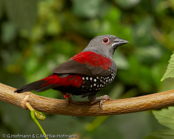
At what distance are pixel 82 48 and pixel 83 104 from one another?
3.75 feet

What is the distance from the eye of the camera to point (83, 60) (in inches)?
37.8

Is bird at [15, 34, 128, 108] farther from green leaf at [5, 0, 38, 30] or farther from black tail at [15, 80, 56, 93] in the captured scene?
green leaf at [5, 0, 38, 30]

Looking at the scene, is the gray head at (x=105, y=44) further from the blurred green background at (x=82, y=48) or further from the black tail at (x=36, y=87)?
the blurred green background at (x=82, y=48)

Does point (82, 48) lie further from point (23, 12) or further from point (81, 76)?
point (81, 76)

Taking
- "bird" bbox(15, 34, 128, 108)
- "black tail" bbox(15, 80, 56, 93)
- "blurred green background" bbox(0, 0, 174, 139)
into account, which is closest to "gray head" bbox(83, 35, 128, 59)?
"bird" bbox(15, 34, 128, 108)

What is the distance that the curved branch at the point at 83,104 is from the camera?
0.88m

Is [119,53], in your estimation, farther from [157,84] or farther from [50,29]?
[50,29]

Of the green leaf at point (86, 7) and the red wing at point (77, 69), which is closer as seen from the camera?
the red wing at point (77, 69)

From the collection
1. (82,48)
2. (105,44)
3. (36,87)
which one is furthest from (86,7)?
(36,87)

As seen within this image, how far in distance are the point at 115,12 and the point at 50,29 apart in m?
0.52

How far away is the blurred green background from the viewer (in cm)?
178

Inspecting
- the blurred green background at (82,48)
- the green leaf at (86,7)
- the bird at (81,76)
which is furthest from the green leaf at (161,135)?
the green leaf at (86,7)

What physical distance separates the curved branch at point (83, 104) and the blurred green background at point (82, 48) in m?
0.74

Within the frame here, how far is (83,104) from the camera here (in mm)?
992
